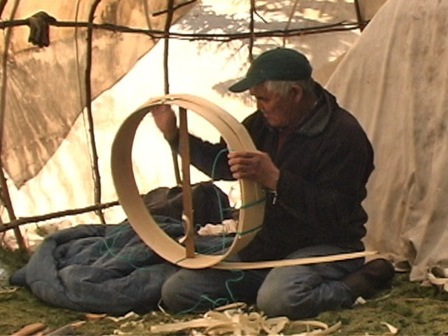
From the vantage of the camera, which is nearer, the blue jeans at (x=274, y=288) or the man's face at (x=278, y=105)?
the blue jeans at (x=274, y=288)

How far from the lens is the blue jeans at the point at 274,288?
2.78 metres

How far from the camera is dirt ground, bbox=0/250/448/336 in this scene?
8.73 ft

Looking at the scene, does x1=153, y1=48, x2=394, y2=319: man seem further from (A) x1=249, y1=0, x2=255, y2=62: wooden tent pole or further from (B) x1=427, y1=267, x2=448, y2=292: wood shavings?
(A) x1=249, y1=0, x2=255, y2=62: wooden tent pole

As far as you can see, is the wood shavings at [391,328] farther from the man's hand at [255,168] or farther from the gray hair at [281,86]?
the gray hair at [281,86]

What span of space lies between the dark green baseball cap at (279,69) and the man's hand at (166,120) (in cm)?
23

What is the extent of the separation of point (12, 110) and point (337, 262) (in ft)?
5.64

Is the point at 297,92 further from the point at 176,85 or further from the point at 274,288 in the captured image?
the point at 176,85

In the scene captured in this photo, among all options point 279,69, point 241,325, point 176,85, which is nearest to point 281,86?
point 279,69

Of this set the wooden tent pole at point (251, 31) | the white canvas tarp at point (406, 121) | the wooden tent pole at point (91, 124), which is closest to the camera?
the white canvas tarp at point (406, 121)

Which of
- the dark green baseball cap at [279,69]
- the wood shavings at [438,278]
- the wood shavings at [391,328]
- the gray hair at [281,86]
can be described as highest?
the dark green baseball cap at [279,69]

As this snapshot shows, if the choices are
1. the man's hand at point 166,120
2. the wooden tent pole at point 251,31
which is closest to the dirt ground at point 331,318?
the man's hand at point 166,120

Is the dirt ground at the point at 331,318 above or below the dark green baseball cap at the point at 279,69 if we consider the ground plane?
below

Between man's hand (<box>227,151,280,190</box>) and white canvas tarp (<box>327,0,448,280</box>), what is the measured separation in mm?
820

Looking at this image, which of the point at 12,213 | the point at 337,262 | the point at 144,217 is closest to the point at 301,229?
the point at 337,262
